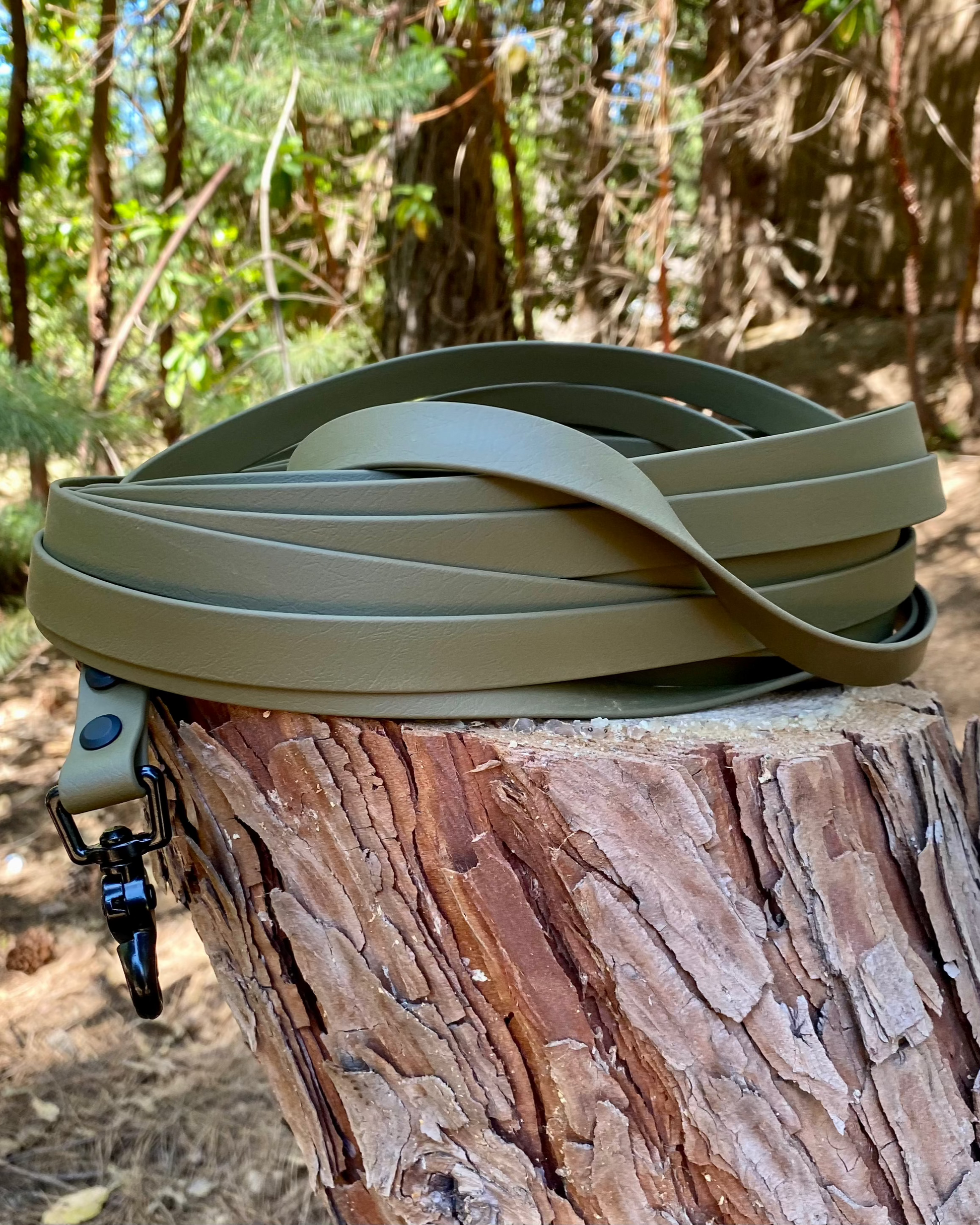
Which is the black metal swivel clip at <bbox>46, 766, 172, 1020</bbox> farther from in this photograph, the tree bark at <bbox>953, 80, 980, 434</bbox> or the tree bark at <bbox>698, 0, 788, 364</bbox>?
the tree bark at <bbox>953, 80, 980, 434</bbox>

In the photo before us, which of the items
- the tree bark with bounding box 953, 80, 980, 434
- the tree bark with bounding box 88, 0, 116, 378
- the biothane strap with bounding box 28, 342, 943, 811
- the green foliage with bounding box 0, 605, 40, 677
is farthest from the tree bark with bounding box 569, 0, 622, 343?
the biothane strap with bounding box 28, 342, 943, 811

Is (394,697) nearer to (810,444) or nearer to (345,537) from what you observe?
(345,537)

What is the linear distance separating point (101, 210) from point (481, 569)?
261cm

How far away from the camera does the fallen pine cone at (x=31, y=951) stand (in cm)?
184

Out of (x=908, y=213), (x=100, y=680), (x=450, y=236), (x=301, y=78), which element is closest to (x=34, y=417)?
(x=301, y=78)

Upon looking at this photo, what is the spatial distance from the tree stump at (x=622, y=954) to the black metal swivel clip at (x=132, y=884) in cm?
8

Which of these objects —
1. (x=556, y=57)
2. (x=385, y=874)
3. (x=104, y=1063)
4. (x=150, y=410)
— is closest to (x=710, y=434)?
(x=385, y=874)

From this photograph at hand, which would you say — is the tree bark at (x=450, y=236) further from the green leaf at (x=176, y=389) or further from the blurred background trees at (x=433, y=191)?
the green leaf at (x=176, y=389)

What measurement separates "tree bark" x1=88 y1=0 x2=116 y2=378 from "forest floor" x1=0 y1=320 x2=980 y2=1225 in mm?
1095

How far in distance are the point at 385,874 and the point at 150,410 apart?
194cm

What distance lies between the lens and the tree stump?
75cm

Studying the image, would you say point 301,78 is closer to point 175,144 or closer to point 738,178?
point 175,144

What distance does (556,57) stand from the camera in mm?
3295

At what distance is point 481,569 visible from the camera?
0.77 meters
